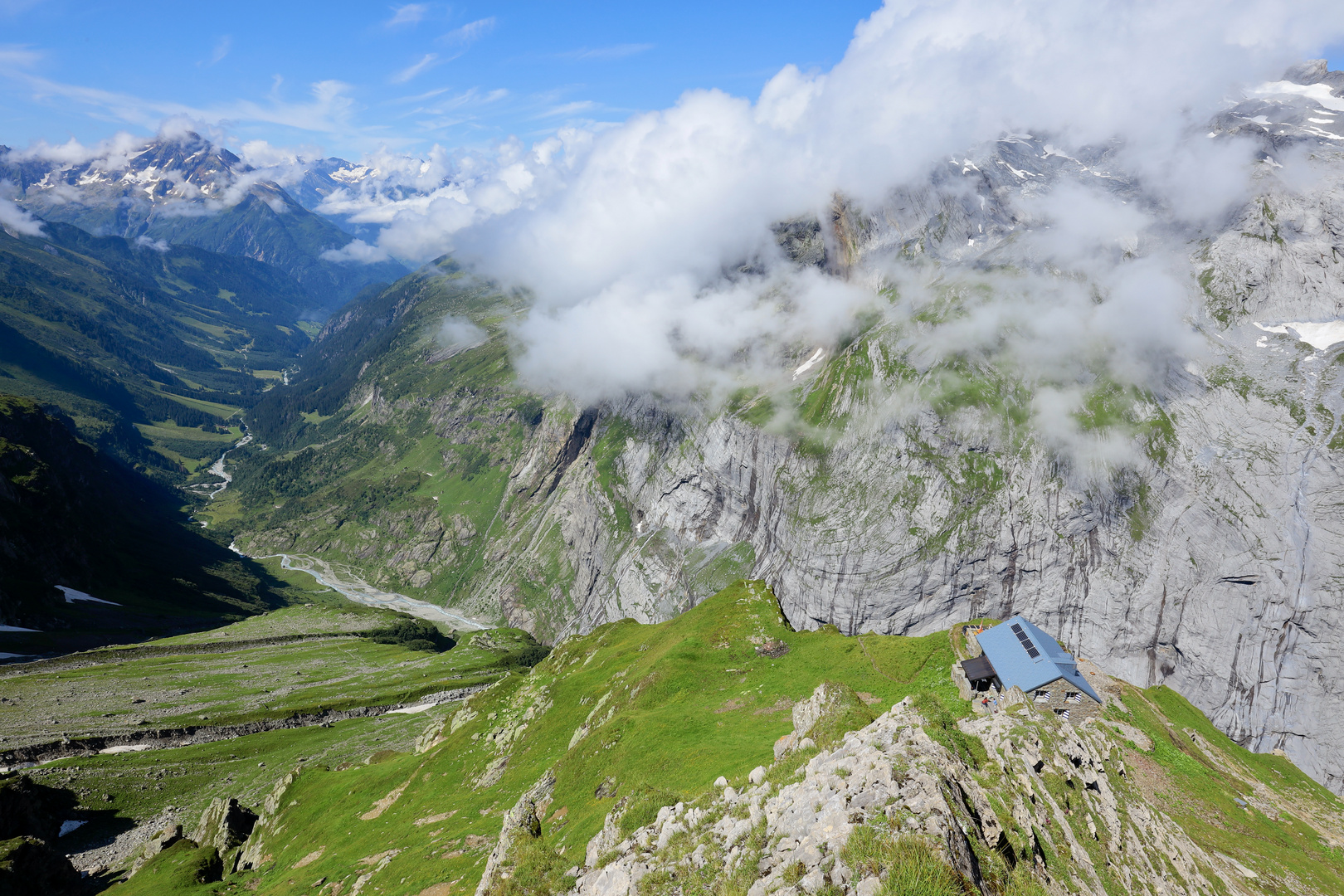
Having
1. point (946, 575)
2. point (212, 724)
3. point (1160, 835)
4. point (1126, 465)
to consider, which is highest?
point (1160, 835)

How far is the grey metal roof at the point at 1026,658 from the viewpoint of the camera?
51875 mm

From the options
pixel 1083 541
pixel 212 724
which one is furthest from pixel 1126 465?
pixel 212 724

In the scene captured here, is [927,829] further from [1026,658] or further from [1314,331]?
[1314,331]

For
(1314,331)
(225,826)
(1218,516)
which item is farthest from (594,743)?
(1314,331)

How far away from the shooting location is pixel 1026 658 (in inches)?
2124

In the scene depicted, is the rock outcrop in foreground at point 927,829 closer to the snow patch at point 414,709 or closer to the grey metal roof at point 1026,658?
the grey metal roof at point 1026,658

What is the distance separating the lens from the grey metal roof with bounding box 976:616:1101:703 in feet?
170

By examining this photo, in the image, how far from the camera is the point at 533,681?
99625 millimetres

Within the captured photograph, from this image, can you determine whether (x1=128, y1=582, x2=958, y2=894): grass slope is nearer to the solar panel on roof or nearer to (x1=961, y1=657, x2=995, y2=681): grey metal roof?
(x1=961, y1=657, x2=995, y2=681): grey metal roof

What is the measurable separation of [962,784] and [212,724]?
184592mm

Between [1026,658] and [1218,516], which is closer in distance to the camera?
[1026,658]

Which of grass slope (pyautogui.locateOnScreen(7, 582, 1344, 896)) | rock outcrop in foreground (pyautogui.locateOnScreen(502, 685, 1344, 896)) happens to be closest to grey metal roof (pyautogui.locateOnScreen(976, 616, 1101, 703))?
grass slope (pyautogui.locateOnScreen(7, 582, 1344, 896))

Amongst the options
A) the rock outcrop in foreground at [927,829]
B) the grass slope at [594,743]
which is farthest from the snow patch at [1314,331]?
the rock outcrop in foreground at [927,829]

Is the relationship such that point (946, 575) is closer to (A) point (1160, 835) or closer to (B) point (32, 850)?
(A) point (1160, 835)
